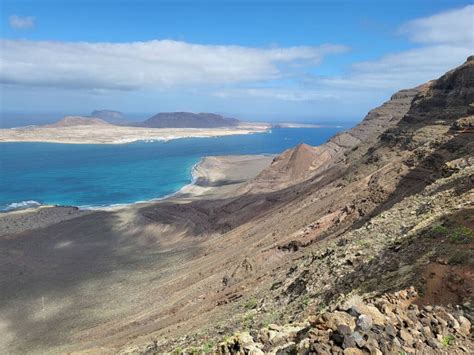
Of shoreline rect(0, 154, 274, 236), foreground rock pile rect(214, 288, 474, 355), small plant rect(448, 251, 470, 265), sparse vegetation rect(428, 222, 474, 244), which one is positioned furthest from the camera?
shoreline rect(0, 154, 274, 236)

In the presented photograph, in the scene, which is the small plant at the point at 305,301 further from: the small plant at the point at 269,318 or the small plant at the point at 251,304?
the small plant at the point at 251,304

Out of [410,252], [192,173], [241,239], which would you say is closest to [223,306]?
[410,252]

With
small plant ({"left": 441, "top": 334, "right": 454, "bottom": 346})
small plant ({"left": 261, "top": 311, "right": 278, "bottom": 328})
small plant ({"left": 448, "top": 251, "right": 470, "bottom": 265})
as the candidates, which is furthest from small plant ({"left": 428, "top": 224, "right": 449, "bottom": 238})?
small plant ({"left": 261, "top": 311, "right": 278, "bottom": 328})

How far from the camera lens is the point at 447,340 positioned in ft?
34.8

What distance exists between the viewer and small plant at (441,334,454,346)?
10.5 meters

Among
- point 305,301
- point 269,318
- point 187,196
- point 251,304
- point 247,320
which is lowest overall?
point 187,196

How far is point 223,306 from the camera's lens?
92.6 feet

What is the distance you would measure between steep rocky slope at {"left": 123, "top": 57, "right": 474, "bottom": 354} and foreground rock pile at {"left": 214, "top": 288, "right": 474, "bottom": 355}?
1.6 inches

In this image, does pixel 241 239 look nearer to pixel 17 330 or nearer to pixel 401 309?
pixel 17 330

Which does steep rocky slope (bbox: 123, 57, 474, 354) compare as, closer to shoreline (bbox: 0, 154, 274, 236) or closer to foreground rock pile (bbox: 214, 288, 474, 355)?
foreground rock pile (bbox: 214, 288, 474, 355)

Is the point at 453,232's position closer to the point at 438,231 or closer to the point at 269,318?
the point at 438,231

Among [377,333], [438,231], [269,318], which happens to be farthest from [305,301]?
[377,333]

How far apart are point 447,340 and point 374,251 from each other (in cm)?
1050

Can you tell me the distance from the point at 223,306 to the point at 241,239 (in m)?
22.2
